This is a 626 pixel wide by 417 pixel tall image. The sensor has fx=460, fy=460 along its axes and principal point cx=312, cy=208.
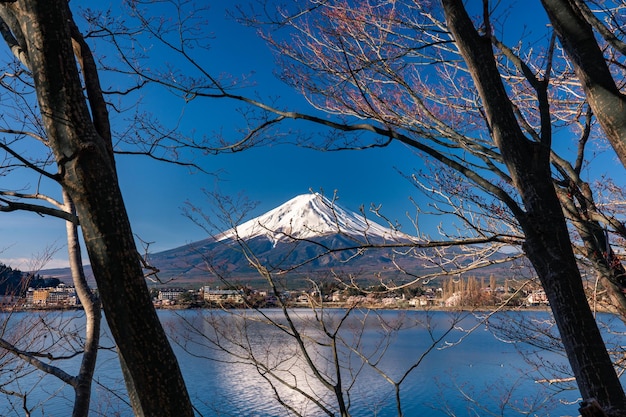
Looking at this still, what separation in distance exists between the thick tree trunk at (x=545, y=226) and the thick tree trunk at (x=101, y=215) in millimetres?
1159

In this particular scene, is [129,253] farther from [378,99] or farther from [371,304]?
[371,304]

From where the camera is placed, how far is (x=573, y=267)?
1.48 metres

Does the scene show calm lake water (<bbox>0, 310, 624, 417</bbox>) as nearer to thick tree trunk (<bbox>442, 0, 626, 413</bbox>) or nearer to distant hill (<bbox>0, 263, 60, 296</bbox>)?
distant hill (<bbox>0, 263, 60, 296</bbox>)

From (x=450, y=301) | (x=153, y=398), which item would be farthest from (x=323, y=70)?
(x=450, y=301)

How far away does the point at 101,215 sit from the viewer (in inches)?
42.8

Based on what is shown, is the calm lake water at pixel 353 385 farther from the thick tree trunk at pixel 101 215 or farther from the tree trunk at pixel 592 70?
the thick tree trunk at pixel 101 215

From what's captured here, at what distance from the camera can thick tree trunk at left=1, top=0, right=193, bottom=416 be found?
1044mm

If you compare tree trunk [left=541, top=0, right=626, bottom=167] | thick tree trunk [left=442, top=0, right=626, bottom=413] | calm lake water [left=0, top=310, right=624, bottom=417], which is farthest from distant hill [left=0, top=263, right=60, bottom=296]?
tree trunk [left=541, top=0, right=626, bottom=167]

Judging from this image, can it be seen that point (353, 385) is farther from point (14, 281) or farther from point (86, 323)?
point (86, 323)

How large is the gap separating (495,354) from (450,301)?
14.8m

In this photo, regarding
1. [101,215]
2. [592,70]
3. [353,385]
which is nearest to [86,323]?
A: [101,215]

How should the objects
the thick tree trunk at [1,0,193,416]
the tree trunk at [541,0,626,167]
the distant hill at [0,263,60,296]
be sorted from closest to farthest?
the thick tree trunk at [1,0,193,416]
the tree trunk at [541,0,626,167]
the distant hill at [0,263,60,296]

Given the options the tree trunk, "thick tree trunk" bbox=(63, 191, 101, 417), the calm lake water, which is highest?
the tree trunk

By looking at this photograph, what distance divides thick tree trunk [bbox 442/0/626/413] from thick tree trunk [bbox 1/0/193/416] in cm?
116
